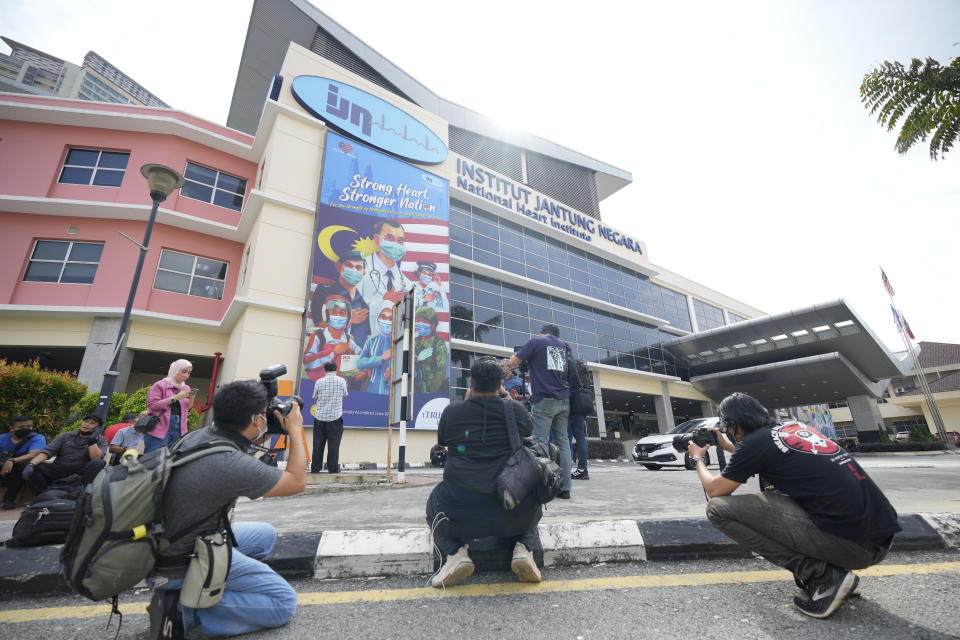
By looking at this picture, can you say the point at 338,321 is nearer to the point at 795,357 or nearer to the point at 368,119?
the point at 368,119

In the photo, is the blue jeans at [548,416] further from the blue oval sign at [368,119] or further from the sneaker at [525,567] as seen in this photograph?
the blue oval sign at [368,119]

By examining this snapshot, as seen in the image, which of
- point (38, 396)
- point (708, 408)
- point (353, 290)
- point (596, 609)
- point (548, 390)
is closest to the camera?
point (596, 609)

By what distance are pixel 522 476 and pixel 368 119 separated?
637 inches

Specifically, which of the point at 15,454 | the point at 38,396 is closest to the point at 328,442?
the point at 15,454

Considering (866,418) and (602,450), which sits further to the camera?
(866,418)

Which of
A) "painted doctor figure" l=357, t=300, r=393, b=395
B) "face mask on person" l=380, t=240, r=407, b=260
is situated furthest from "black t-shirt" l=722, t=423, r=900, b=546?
"face mask on person" l=380, t=240, r=407, b=260

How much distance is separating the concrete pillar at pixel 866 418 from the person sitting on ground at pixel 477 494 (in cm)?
3061

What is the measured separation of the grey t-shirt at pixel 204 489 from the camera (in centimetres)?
159

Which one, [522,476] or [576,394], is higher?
[576,394]

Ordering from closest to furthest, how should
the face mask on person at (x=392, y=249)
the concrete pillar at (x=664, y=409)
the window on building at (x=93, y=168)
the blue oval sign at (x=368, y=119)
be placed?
the window on building at (x=93, y=168), the face mask on person at (x=392, y=249), the blue oval sign at (x=368, y=119), the concrete pillar at (x=664, y=409)

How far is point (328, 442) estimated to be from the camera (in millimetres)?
6969

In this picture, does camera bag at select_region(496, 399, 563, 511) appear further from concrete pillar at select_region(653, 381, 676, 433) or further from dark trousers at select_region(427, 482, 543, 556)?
concrete pillar at select_region(653, 381, 676, 433)

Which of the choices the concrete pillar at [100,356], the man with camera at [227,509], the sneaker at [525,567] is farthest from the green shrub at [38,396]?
the sneaker at [525,567]

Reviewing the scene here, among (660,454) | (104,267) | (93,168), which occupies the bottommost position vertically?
(660,454)
